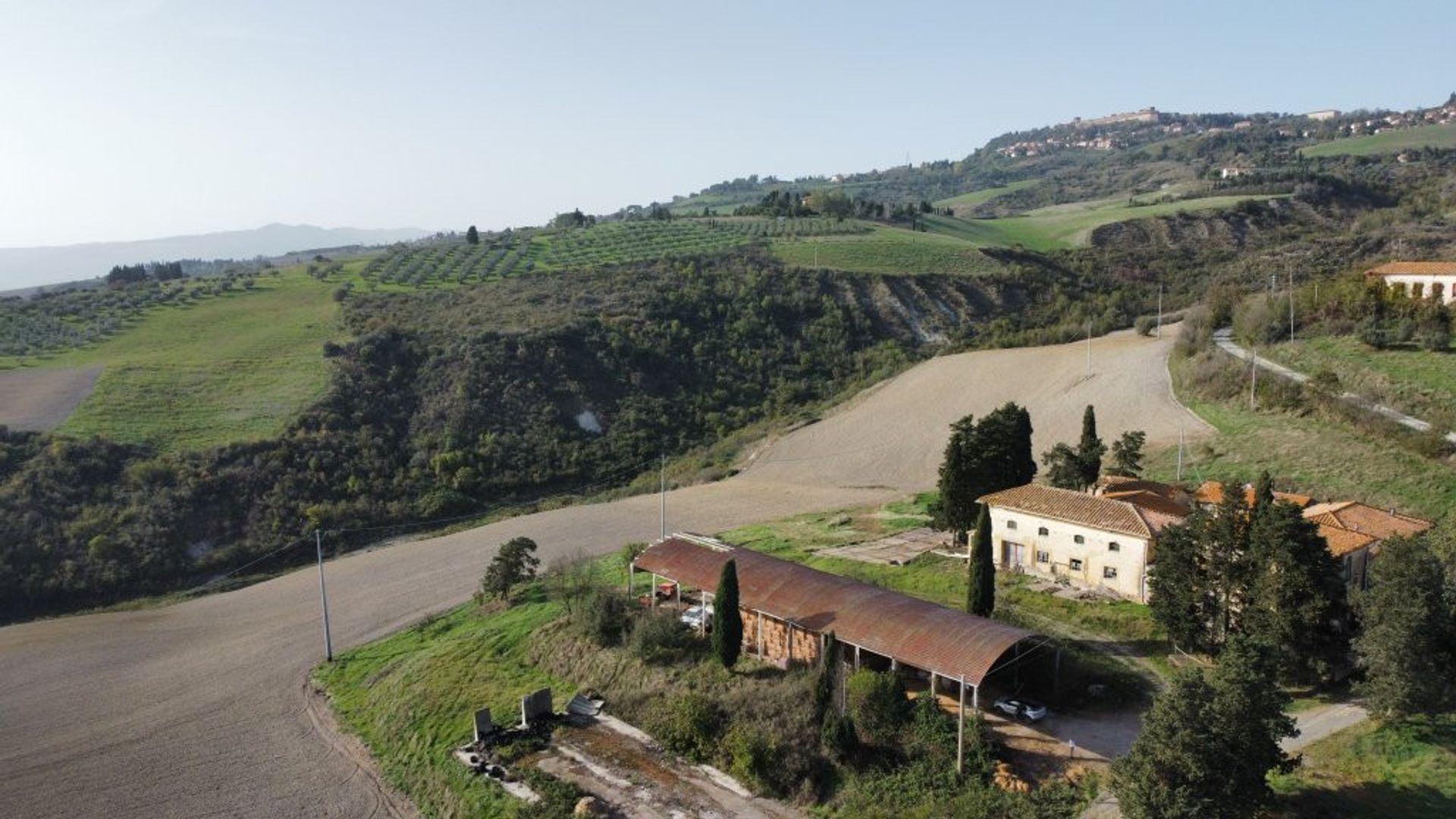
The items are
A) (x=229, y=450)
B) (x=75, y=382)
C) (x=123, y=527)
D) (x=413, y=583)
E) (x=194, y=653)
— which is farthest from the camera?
(x=75, y=382)

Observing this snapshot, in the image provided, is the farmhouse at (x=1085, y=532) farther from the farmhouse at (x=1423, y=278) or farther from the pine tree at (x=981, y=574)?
the farmhouse at (x=1423, y=278)

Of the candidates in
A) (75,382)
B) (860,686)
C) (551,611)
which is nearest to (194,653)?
(551,611)

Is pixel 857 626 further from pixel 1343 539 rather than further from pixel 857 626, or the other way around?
pixel 1343 539

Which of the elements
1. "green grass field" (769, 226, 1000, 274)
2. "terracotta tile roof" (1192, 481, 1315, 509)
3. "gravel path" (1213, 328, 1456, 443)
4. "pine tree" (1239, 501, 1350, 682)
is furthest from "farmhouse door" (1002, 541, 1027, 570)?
"green grass field" (769, 226, 1000, 274)

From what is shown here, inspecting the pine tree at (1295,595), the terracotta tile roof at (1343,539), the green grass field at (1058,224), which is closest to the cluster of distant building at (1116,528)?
the terracotta tile roof at (1343,539)

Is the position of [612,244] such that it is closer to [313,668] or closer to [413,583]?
[413,583]

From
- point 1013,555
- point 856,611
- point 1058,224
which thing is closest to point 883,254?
point 1058,224

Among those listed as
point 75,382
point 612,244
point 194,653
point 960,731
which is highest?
point 612,244

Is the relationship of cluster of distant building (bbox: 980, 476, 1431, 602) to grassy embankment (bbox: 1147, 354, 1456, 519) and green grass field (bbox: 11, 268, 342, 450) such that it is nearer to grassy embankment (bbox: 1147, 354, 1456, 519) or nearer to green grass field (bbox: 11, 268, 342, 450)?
grassy embankment (bbox: 1147, 354, 1456, 519)
